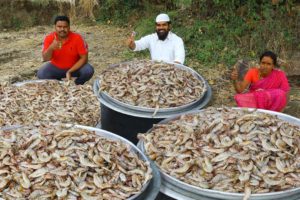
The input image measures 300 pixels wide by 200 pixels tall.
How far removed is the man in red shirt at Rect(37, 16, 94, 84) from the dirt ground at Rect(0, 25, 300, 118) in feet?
5.94

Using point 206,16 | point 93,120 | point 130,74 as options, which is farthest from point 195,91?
point 206,16

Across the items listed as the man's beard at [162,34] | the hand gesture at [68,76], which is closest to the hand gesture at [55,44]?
the hand gesture at [68,76]

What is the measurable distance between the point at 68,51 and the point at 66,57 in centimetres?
11

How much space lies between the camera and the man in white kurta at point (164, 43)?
586 centimetres

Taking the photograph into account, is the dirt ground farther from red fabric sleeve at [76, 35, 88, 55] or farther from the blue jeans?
red fabric sleeve at [76, 35, 88, 55]

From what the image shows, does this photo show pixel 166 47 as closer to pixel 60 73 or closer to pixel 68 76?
pixel 68 76

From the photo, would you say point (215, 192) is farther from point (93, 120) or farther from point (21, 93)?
point (21, 93)

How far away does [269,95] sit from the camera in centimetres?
495

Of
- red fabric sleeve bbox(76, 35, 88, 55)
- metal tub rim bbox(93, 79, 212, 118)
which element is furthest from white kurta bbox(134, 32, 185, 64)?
metal tub rim bbox(93, 79, 212, 118)

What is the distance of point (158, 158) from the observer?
11.2 ft

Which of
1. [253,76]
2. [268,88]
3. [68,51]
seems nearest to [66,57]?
[68,51]

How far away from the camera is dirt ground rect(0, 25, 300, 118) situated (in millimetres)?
7441

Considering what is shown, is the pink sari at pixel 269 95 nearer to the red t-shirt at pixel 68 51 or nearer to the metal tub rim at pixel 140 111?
the metal tub rim at pixel 140 111

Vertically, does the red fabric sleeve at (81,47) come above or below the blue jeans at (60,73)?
above
